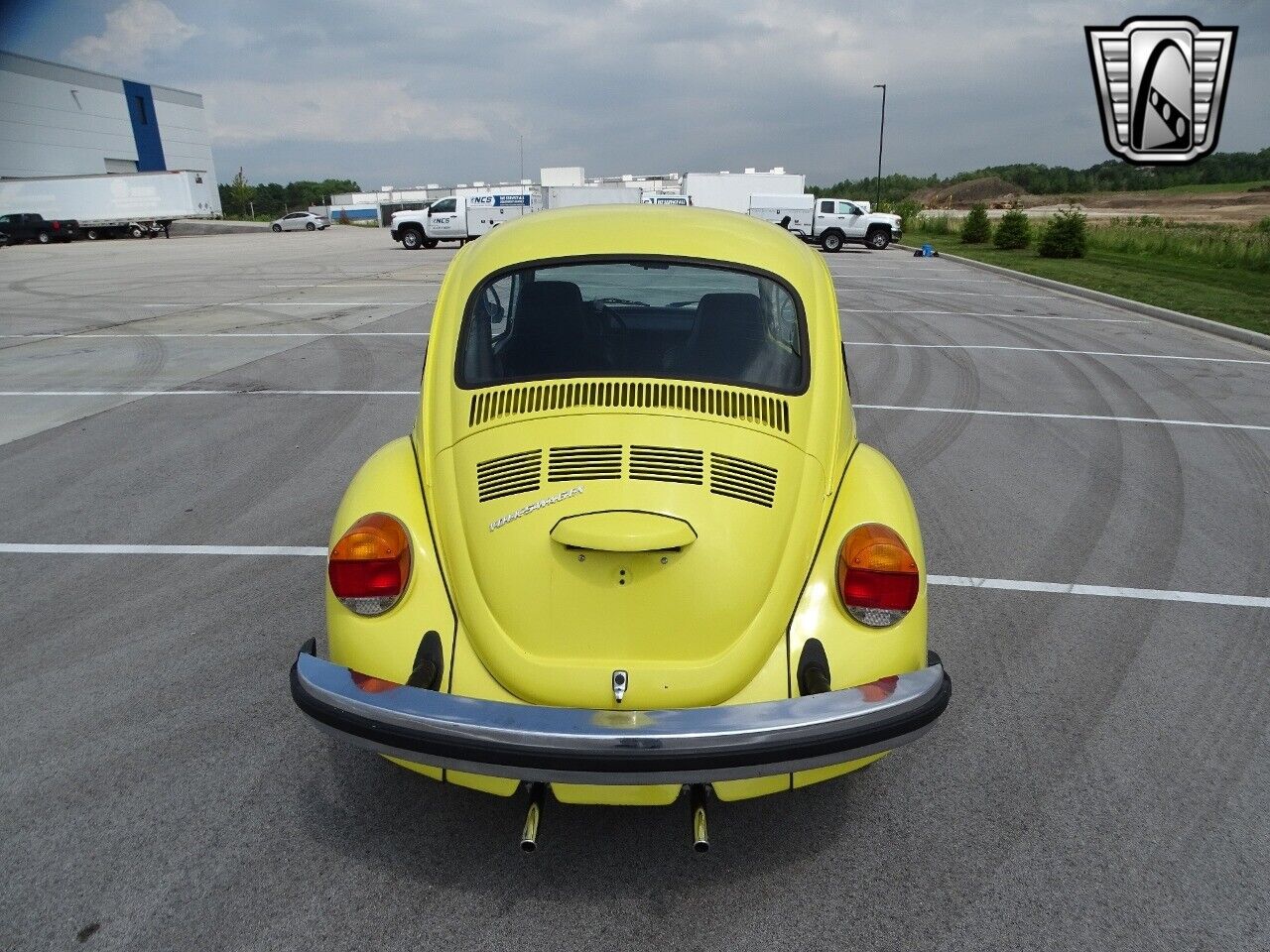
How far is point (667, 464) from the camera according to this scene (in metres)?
2.75

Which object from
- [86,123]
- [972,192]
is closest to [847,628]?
[86,123]

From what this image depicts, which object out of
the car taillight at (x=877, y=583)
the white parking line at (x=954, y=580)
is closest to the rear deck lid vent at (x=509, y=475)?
the car taillight at (x=877, y=583)

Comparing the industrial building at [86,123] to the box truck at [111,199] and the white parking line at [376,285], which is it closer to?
the box truck at [111,199]

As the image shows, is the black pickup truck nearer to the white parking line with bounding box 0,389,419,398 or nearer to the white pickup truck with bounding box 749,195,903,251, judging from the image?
the white pickup truck with bounding box 749,195,903,251

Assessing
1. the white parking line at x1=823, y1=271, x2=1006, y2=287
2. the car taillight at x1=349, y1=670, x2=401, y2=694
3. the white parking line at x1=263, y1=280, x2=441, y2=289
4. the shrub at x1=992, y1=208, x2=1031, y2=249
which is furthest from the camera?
the shrub at x1=992, y1=208, x2=1031, y2=249

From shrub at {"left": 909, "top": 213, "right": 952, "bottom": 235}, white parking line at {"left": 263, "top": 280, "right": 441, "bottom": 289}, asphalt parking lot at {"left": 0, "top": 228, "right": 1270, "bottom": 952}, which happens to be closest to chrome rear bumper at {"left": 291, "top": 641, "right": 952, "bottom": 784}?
asphalt parking lot at {"left": 0, "top": 228, "right": 1270, "bottom": 952}

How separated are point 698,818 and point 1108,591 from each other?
3.21 meters

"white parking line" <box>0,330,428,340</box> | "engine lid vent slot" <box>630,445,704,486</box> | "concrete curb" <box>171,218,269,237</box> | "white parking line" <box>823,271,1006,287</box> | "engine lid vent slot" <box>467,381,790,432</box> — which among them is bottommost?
"concrete curb" <box>171,218,269,237</box>

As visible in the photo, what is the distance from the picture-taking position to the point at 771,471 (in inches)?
112

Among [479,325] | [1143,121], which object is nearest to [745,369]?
[479,325]

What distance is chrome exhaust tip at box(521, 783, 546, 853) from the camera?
2.34m

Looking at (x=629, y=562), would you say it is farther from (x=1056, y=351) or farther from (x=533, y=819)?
(x=1056, y=351)

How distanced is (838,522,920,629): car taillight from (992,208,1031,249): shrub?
31.3 m

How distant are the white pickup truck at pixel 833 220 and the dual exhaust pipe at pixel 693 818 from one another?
3529 centimetres
